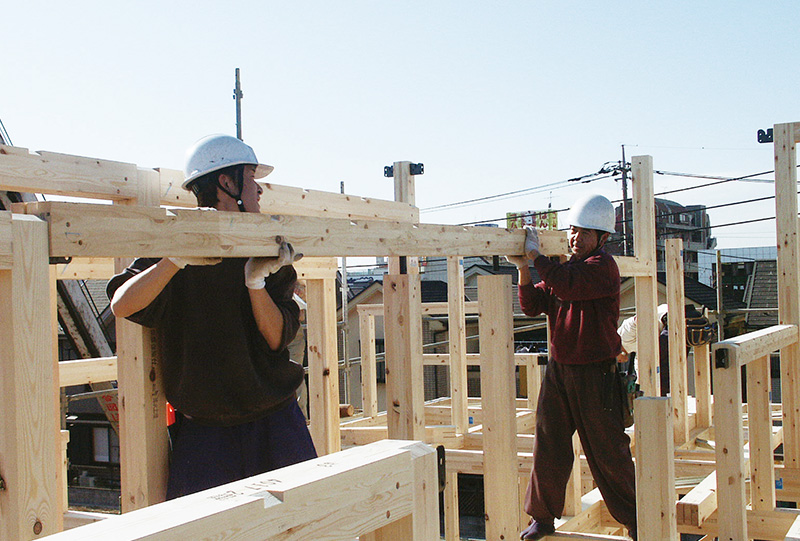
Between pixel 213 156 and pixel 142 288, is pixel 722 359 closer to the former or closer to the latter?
pixel 213 156

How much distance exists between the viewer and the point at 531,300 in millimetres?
4055

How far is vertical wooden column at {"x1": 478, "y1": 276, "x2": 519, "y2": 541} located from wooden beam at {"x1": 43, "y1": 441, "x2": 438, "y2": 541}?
207cm

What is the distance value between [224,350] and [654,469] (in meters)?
1.71

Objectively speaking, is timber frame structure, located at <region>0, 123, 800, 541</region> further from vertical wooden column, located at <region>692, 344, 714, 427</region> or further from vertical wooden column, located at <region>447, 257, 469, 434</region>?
vertical wooden column, located at <region>692, 344, 714, 427</region>

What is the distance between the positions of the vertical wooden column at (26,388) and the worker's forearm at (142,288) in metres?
0.62

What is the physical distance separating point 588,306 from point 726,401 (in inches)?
31.7

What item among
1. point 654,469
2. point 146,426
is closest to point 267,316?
point 146,426

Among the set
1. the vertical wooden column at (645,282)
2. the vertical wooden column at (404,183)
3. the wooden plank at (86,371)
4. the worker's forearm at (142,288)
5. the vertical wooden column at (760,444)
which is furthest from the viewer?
the vertical wooden column at (404,183)

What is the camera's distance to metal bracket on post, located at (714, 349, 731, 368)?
3662mm

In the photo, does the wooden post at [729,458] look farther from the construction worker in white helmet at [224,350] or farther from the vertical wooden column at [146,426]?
the vertical wooden column at [146,426]

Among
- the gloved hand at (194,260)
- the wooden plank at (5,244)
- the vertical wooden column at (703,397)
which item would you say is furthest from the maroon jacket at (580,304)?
the vertical wooden column at (703,397)

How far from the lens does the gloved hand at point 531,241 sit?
12.0 feet

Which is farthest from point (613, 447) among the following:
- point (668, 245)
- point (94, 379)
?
point (668, 245)

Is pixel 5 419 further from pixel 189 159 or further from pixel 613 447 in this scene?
pixel 613 447
